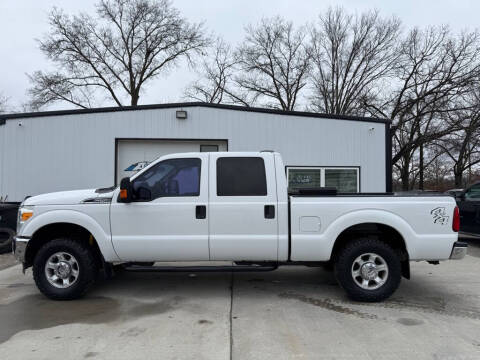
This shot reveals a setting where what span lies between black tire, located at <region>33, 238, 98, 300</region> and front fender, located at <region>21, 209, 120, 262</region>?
26cm

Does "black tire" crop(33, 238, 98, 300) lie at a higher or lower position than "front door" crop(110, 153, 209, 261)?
lower

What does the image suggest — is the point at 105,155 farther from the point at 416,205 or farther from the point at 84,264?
the point at 416,205

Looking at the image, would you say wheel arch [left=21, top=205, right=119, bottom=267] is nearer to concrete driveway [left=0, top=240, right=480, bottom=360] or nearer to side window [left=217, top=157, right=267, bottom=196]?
concrete driveway [left=0, top=240, right=480, bottom=360]

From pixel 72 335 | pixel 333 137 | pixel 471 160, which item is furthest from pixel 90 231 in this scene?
pixel 471 160

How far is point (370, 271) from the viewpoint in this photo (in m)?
4.82

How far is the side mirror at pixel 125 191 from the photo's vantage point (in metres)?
4.64

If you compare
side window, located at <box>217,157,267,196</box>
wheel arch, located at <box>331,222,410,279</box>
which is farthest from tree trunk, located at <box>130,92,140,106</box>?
wheel arch, located at <box>331,222,410,279</box>

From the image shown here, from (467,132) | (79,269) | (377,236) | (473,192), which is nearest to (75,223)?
(79,269)

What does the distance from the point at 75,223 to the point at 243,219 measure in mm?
2219

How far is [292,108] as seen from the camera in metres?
33.0

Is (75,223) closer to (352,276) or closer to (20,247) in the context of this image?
(20,247)

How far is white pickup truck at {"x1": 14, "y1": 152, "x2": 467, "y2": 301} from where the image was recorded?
4.75 m

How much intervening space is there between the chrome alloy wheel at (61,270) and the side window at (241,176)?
2194 mm

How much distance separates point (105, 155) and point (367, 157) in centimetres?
804
